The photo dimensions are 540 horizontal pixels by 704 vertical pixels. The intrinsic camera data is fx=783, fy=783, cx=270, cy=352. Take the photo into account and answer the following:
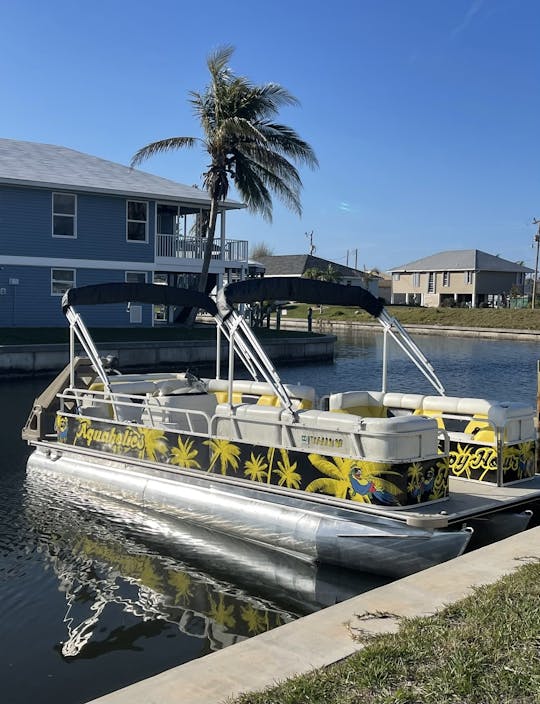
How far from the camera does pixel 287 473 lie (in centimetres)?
919

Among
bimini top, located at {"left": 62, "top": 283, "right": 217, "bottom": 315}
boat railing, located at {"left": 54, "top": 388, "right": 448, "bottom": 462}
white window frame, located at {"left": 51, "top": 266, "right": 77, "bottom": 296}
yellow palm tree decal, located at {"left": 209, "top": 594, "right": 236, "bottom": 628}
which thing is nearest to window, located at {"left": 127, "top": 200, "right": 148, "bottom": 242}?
white window frame, located at {"left": 51, "top": 266, "right": 77, "bottom": 296}

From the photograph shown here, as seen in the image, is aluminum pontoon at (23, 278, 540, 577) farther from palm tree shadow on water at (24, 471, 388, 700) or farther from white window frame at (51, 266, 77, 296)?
white window frame at (51, 266, 77, 296)

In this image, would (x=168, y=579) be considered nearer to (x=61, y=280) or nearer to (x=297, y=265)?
(x=61, y=280)

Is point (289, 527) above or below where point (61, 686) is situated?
above

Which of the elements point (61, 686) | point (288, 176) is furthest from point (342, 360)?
point (61, 686)

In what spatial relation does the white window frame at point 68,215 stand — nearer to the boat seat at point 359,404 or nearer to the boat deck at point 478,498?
the boat seat at point 359,404

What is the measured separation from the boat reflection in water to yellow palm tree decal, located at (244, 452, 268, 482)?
81 cm

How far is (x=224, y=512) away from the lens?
31.4ft

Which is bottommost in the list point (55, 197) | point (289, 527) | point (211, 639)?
point (211, 639)

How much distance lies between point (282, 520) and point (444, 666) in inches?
174

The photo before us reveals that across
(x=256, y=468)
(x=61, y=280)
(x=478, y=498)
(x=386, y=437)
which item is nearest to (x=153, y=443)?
(x=256, y=468)

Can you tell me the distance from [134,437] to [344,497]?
12.6 ft

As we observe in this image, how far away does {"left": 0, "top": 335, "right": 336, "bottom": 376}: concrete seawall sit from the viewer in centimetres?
2519

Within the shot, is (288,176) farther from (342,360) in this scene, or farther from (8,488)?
(8,488)
